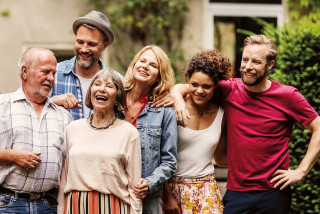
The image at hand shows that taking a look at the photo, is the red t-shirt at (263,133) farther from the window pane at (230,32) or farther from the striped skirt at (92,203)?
the window pane at (230,32)

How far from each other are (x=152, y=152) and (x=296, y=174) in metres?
1.06

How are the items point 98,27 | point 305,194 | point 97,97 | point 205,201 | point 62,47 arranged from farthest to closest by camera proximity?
1. point 62,47
2. point 305,194
3. point 98,27
4. point 205,201
5. point 97,97

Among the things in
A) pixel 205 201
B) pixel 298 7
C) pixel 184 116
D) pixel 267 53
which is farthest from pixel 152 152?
pixel 298 7

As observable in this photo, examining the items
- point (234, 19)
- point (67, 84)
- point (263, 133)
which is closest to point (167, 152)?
point (263, 133)

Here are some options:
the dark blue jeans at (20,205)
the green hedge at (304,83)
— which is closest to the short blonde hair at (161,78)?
the dark blue jeans at (20,205)

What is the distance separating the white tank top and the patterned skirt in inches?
2.1

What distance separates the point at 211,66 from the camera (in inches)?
126

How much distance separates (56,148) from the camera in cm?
298

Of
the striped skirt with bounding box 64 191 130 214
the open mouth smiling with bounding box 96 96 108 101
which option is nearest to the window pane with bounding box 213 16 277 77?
the open mouth smiling with bounding box 96 96 108 101

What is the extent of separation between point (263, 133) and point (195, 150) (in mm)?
529

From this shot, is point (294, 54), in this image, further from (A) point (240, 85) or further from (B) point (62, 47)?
(B) point (62, 47)

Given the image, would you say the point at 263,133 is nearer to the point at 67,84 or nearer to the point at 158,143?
the point at 158,143

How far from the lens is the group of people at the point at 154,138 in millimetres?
2838

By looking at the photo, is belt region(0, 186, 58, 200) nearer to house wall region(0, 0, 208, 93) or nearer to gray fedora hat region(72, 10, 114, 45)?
gray fedora hat region(72, 10, 114, 45)
